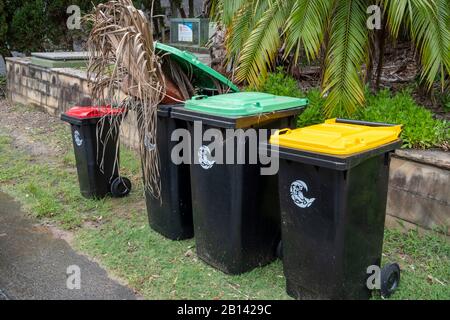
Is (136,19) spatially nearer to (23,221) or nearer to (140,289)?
(140,289)

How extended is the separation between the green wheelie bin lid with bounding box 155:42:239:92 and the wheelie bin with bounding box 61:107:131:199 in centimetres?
103

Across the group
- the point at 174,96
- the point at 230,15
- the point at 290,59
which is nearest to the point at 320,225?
the point at 174,96

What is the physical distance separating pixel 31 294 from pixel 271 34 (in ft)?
10.4

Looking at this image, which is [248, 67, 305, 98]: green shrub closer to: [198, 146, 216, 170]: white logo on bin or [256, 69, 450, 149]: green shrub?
[256, 69, 450, 149]: green shrub

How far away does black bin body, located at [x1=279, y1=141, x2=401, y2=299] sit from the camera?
2760 mm

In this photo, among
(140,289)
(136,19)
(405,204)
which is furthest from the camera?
(405,204)

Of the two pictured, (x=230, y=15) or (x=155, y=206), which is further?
(x=230, y=15)

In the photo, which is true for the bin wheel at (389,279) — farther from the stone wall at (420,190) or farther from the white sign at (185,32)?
the white sign at (185,32)

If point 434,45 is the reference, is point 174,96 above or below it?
below

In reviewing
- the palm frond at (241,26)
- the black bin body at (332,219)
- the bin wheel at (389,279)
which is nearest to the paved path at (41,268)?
the black bin body at (332,219)

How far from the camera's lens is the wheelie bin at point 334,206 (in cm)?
275

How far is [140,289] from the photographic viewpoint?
3.41m

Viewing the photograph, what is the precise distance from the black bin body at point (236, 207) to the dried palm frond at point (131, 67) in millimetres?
273
